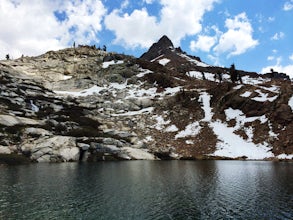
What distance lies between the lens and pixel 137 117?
117562mm

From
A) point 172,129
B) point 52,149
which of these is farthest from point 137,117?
point 52,149

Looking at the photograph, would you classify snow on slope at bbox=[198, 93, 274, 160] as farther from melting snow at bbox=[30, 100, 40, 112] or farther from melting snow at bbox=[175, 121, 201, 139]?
melting snow at bbox=[30, 100, 40, 112]

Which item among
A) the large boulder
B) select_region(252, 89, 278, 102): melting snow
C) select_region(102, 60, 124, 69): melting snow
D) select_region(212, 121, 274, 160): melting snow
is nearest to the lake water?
the large boulder

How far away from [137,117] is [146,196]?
81.3 m

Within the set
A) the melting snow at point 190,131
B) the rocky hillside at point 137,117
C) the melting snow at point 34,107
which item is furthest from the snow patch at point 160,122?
the melting snow at point 34,107

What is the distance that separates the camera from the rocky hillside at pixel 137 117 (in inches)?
3322

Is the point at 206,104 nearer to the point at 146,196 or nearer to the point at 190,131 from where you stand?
the point at 190,131

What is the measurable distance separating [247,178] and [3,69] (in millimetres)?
130114

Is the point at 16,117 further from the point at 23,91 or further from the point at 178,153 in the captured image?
the point at 178,153

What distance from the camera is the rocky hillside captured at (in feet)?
277

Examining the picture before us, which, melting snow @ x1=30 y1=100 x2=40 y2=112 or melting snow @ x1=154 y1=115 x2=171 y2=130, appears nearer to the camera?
melting snow @ x1=30 y1=100 x2=40 y2=112

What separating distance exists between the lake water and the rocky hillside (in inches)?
1196

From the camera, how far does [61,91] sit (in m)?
149

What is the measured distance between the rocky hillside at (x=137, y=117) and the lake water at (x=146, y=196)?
1196 inches
